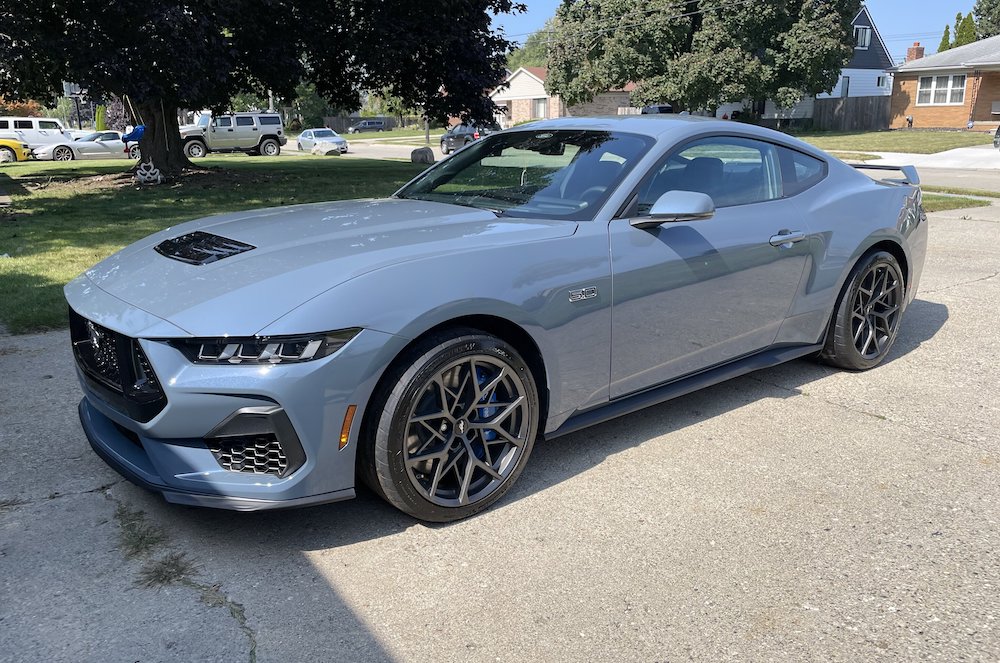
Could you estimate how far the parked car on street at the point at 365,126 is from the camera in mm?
72688

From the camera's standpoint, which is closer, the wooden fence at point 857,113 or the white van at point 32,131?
the white van at point 32,131

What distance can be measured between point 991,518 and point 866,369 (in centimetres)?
191

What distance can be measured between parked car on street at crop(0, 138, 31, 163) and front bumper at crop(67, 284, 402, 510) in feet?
108

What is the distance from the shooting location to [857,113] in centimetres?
4300

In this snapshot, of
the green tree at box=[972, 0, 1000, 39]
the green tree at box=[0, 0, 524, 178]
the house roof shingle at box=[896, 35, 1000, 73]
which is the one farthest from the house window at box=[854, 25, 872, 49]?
the green tree at box=[972, 0, 1000, 39]

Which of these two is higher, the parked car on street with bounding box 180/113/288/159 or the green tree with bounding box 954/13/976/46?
the green tree with bounding box 954/13/976/46

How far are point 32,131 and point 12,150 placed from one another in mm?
1208

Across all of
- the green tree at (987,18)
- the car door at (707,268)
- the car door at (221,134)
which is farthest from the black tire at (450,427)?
the green tree at (987,18)

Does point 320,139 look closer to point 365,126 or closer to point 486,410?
point 486,410

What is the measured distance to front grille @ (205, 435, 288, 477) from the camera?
9.40 ft

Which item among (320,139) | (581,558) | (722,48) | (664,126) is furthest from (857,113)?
(581,558)

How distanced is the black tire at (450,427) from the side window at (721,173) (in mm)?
1127

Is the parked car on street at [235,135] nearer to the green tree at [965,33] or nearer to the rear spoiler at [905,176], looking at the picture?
the rear spoiler at [905,176]

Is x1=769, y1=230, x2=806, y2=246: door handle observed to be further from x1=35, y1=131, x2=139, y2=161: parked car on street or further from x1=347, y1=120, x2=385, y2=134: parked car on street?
x1=347, y1=120, x2=385, y2=134: parked car on street
